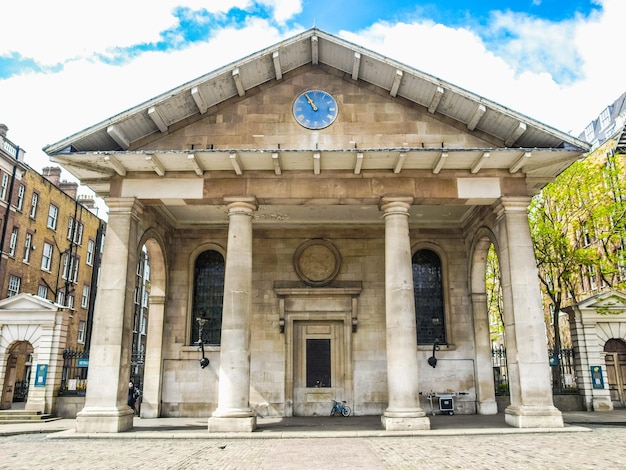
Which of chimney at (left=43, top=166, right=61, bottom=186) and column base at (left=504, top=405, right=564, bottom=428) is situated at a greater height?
chimney at (left=43, top=166, right=61, bottom=186)

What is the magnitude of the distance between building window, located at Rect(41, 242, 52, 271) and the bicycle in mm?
26305

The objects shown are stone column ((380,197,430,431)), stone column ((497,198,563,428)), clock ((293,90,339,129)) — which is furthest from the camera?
clock ((293,90,339,129))

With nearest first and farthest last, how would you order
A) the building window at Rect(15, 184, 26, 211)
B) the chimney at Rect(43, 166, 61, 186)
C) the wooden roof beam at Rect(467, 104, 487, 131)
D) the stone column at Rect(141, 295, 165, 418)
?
the wooden roof beam at Rect(467, 104, 487, 131), the stone column at Rect(141, 295, 165, 418), the building window at Rect(15, 184, 26, 211), the chimney at Rect(43, 166, 61, 186)

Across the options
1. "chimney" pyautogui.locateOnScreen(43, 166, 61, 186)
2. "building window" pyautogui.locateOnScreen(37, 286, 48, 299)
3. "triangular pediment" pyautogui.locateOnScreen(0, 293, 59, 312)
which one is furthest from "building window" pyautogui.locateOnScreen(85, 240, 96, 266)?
"triangular pediment" pyautogui.locateOnScreen(0, 293, 59, 312)

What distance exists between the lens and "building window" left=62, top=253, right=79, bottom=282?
38688 mm

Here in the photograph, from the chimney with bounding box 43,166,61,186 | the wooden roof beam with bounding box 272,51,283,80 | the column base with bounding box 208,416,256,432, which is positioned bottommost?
the column base with bounding box 208,416,256,432

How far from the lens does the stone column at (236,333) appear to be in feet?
46.0

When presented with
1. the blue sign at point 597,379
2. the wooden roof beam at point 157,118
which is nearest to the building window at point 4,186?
the wooden roof beam at point 157,118

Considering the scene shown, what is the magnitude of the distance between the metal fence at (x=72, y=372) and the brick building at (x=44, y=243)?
9.57 ft

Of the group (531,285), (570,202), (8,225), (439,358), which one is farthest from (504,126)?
(8,225)

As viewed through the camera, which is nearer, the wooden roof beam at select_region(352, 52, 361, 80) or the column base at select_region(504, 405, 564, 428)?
the column base at select_region(504, 405, 564, 428)

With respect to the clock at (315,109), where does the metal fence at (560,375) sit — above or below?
below

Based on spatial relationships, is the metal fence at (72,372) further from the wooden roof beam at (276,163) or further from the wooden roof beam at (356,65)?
the wooden roof beam at (356,65)

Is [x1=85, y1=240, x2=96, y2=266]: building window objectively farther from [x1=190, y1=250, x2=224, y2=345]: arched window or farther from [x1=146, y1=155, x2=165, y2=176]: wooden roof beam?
[x1=146, y1=155, x2=165, y2=176]: wooden roof beam
